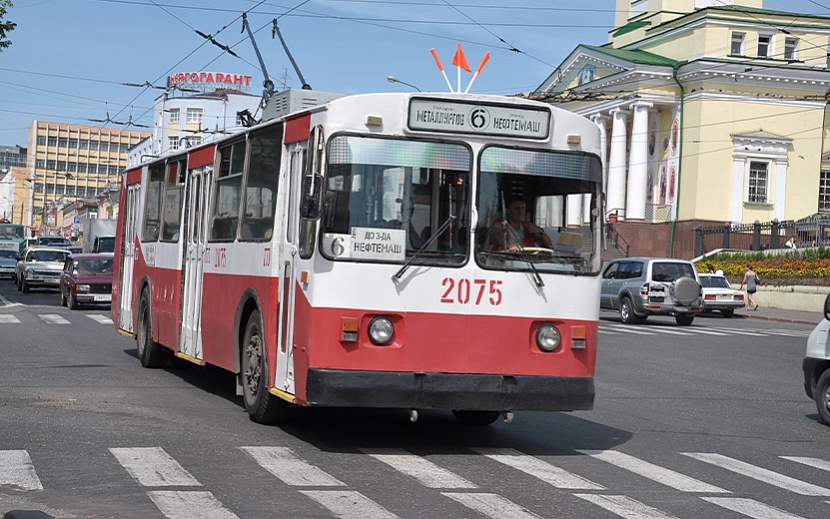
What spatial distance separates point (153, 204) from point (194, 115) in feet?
334

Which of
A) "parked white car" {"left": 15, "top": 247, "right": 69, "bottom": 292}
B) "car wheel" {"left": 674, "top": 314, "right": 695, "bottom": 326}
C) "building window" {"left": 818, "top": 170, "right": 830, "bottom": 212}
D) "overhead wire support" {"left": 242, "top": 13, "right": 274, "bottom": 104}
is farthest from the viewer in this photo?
"building window" {"left": 818, "top": 170, "right": 830, "bottom": 212}

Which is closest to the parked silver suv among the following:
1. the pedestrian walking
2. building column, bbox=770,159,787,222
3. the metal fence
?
the pedestrian walking

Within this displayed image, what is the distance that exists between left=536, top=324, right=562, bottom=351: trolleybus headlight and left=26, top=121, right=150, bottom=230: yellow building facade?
533 ft

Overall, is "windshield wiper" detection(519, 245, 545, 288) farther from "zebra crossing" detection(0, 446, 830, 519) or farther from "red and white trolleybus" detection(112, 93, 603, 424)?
"zebra crossing" detection(0, 446, 830, 519)

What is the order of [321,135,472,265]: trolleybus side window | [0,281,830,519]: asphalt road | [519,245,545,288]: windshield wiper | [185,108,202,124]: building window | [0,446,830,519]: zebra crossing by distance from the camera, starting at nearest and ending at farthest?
[0,446,830,519]: zebra crossing
[0,281,830,519]: asphalt road
[321,135,472,265]: trolleybus side window
[519,245,545,288]: windshield wiper
[185,108,202,124]: building window

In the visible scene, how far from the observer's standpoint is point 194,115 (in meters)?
116

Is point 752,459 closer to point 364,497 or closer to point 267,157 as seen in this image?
point 364,497

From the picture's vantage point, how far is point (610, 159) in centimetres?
6925

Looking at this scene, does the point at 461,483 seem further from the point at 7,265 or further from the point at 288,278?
the point at 7,265

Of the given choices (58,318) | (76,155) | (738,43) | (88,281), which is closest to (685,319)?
(88,281)

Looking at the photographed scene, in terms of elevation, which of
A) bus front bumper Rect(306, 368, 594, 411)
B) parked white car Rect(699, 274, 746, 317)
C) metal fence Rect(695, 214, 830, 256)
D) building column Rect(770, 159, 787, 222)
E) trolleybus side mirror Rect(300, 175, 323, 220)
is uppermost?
building column Rect(770, 159, 787, 222)

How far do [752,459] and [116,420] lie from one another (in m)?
5.51

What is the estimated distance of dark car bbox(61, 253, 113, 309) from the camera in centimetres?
3225

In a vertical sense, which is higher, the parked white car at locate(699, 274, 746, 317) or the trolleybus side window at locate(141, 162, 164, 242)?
the trolleybus side window at locate(141, 162, 164, 242)
